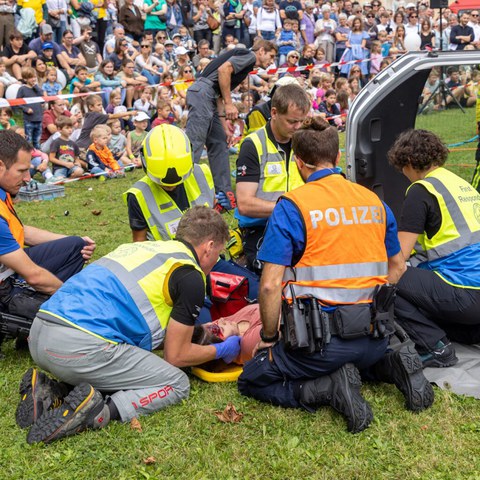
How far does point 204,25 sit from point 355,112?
14.1 m

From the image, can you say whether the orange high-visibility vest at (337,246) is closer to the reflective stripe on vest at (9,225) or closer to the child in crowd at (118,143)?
the reflective stripe on vest at (9,225)

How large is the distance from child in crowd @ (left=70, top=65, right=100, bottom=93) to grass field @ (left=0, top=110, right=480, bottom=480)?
10.5 m

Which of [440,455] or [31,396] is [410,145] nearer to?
[440,455]

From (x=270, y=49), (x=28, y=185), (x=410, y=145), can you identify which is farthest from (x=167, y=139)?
(x=28, y=185)

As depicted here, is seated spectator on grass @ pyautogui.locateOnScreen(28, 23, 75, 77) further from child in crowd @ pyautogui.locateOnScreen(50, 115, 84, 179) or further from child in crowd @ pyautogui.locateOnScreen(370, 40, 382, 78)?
child in crowd @ pyautogui.locateOnScreen(370, 40, 382, 78)

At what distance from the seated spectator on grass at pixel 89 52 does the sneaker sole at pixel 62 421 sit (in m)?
12.7

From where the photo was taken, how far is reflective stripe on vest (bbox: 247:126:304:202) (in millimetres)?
5648

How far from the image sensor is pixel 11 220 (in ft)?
15.7

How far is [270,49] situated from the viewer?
9.50m

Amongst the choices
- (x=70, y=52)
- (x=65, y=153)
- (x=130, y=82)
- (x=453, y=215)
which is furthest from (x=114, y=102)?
(x=453, y=215)

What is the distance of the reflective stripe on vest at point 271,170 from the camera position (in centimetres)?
565

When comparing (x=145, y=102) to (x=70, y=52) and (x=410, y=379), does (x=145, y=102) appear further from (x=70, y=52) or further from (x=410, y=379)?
(x=410, y=379)

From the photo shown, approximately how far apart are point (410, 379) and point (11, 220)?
279cm

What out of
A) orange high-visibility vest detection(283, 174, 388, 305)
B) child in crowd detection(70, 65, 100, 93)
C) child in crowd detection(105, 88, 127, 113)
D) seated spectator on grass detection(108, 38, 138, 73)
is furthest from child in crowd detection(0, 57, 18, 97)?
orange high-visibility vest detection(283, 174, 388, 305)
